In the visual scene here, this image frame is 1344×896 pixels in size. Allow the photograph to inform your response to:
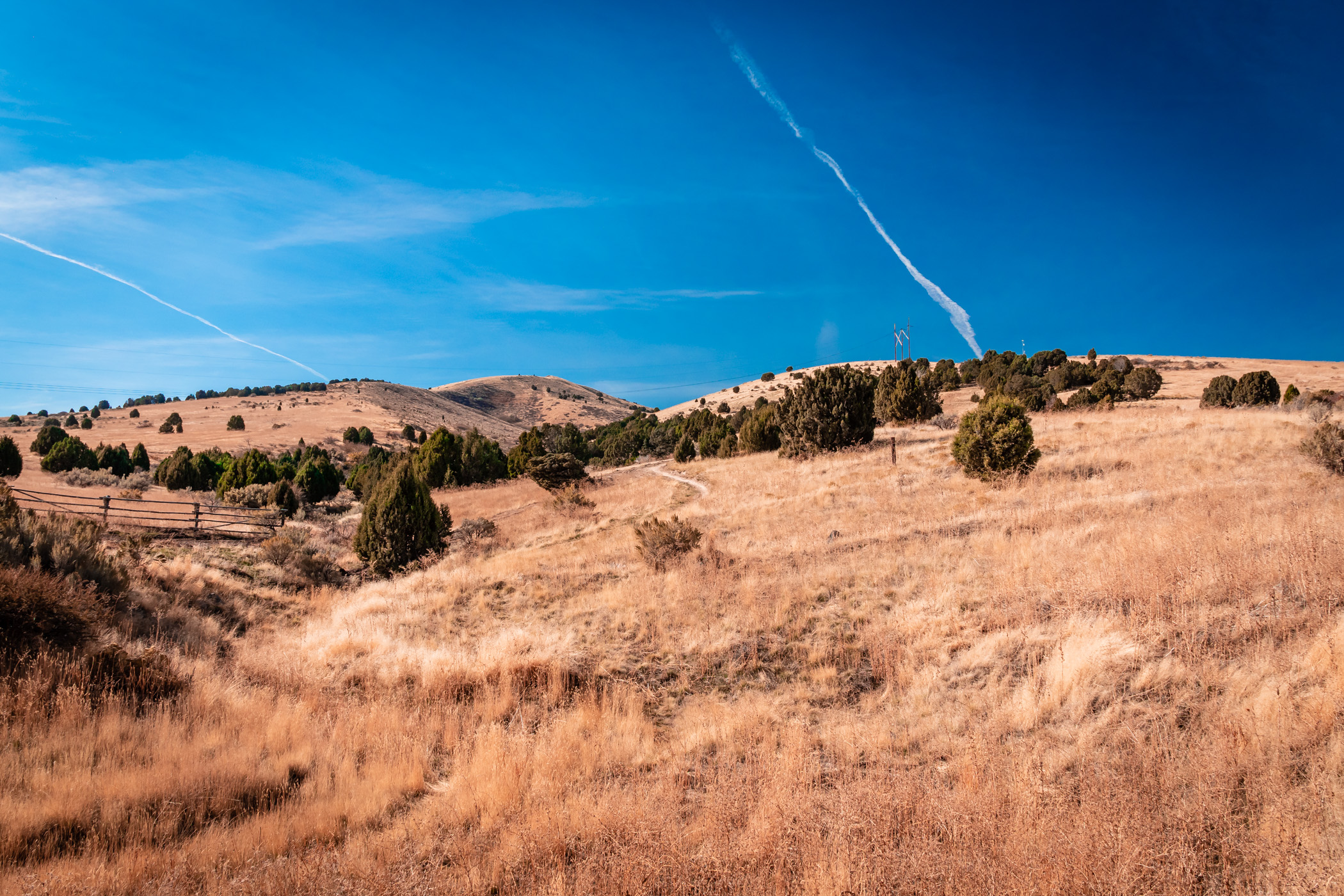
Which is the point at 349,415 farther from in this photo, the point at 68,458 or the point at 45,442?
the point at 68,458

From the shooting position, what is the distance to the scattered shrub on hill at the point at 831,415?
92.6 feet

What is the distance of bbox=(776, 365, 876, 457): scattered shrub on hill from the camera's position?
28.2 meters

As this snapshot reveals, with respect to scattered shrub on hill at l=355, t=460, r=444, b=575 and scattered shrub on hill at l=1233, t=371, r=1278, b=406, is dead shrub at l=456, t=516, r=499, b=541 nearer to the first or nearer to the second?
scattered shrub on hill at l=355, t=460, r=444, b=575

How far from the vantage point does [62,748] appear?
4.49 meters

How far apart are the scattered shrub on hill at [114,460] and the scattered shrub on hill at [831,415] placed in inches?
1789

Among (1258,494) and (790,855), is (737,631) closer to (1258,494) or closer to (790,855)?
(790,855)

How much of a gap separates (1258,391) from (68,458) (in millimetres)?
75183

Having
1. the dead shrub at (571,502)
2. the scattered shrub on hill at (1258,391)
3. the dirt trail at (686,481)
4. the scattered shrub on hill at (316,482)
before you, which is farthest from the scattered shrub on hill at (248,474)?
the scattered shrub on hill at (1258,391)

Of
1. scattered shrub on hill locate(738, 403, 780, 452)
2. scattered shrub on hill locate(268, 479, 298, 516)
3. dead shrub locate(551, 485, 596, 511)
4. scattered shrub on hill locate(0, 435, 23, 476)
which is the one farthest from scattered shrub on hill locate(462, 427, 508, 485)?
scattered shrub on hill locate(0, 435, 23, 476)

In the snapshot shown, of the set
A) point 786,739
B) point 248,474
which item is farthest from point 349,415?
point 786,739

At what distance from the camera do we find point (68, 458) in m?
35.8

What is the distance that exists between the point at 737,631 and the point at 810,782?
3.80m

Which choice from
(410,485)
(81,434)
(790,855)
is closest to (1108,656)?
(790,855)

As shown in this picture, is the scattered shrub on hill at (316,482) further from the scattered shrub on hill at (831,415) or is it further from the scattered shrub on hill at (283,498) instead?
the scattered shrub on hill at (831,415)
